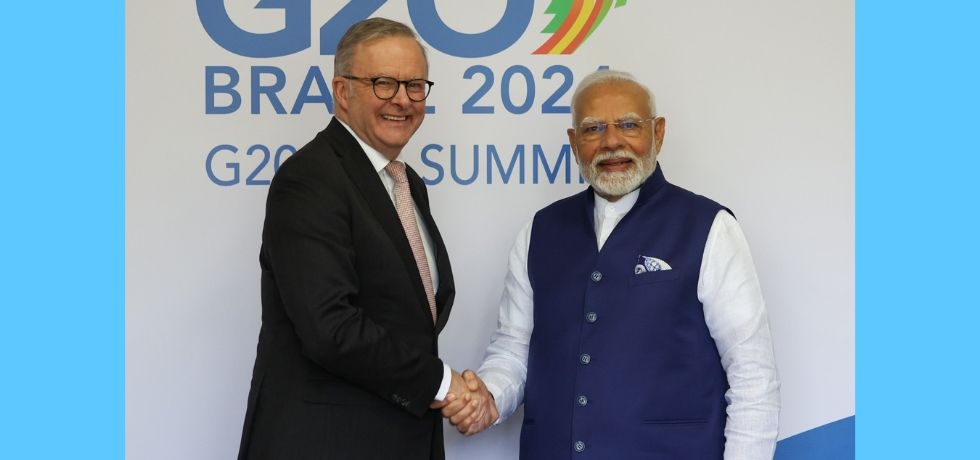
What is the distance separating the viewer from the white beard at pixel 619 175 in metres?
2.66

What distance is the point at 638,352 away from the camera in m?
2.56

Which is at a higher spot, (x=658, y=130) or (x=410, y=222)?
(x=658, y=130)

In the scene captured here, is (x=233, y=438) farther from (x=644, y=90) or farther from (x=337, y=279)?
(x=644, y=90)

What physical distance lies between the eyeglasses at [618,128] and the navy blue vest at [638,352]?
164mm

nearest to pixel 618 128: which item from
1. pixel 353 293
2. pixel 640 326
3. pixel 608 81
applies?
pixel 608 81

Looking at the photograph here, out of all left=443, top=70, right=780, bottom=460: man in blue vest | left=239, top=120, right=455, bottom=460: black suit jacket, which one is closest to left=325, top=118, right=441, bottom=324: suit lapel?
left=239, top=120, right=455, bottom=460: black suit jacket

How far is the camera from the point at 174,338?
3.35 metres

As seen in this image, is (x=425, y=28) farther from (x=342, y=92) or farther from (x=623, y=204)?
(x=623, y=204)

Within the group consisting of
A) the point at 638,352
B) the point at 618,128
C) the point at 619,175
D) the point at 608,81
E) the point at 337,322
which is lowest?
the point at 638,352

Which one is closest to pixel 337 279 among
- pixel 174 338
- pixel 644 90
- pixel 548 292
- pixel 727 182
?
pixel 548 292

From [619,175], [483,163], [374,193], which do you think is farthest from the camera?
[483,163]

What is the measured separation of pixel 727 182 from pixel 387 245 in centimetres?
139

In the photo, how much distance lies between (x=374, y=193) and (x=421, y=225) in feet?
1.01

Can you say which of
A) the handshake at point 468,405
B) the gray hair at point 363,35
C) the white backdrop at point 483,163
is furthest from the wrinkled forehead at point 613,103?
the handshake at point 468,405
